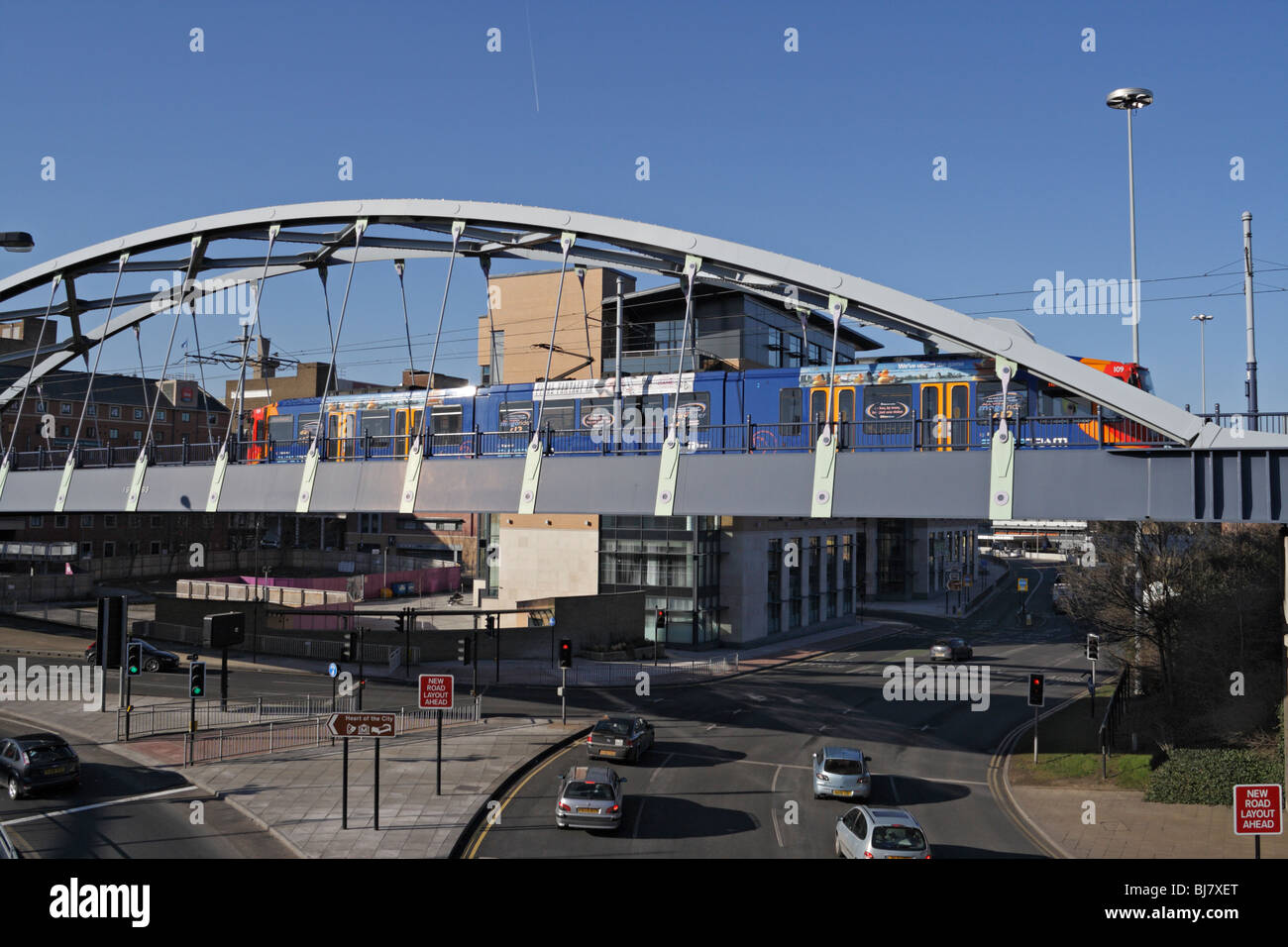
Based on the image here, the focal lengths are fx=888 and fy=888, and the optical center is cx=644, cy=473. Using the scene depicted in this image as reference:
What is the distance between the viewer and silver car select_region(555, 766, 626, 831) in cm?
1892

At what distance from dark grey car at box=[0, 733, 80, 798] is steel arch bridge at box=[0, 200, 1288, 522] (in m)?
8.92

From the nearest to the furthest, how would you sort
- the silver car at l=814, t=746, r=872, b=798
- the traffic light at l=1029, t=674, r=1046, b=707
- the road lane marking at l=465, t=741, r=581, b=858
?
the road lane marking at l=465, t=741, r=581, b=858 < the silver car at l=814, t=746, r=872, b=798 < the traffic light at l=1029, t=674, r=1046, b=707

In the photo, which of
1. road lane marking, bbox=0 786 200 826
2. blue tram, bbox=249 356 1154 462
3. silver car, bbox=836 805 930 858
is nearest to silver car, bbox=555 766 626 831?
silver car, bbox=836 805 930 858

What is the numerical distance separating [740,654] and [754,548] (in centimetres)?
693

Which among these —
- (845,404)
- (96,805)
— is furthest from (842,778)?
(96,805)

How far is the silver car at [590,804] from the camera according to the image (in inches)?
745

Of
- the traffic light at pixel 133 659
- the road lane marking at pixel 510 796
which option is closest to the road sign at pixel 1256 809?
the road lane marking at pixel 510 796

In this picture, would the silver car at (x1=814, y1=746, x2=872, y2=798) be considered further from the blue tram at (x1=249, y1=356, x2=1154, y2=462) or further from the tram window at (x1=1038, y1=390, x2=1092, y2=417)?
the tram window at (x1=1038, y1=390, x2=1092, y2=417)

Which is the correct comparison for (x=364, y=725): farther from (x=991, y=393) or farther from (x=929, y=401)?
(x=991, y=393)

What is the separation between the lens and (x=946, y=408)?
958 inches

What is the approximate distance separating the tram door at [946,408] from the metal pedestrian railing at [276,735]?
17.1 m

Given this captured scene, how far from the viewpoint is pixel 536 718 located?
30.7 m

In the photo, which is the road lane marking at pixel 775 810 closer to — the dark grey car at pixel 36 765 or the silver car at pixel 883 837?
the silver car at pixel 883 837

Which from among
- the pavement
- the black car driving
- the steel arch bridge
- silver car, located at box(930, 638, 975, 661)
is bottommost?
silver car, located at box(930, 638, 975, 661)
